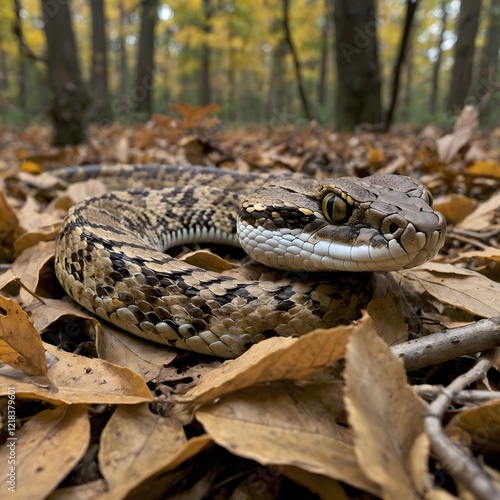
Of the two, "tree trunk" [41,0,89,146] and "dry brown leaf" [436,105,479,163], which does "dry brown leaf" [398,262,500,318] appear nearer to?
"dry brown leaf" [436,105,479,163]

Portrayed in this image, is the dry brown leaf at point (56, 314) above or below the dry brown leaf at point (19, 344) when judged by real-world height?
below

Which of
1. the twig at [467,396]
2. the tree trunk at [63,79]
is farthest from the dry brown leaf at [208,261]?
the tree trunk at [63,79]

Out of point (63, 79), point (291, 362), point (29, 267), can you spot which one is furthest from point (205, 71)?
point (291, 362)

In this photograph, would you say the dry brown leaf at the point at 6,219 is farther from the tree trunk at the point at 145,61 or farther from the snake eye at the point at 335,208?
the tree trunk at the point at 145,61

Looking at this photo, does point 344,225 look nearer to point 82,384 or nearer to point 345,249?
point 345,249

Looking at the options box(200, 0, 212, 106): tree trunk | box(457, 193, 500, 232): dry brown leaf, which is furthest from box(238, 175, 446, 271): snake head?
box(200, 0, 212, 106): tree trunk

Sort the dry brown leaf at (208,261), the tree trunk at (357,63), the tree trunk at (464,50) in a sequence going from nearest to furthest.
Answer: the dry brown leaf at (208,261), the tree trunk at (357,63), the tree trunk at (464,50)

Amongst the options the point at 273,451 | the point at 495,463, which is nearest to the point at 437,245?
the point at 495,463
